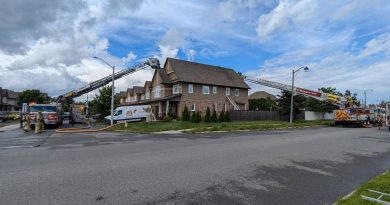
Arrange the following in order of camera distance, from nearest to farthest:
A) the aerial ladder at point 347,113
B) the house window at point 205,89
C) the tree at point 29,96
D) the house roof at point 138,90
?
the aerial ladder at point 347,113 < the house window at point 205,89 < the house roof at point 138,90 < the tree at point 29,96

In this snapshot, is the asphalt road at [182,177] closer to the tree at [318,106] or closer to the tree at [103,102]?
the tree at [103,102]

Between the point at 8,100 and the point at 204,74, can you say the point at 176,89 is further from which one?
the point at 8,100

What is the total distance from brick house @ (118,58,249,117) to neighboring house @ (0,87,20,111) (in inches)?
2076

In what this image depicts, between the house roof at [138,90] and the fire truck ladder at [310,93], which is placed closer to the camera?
the fire truck ladder at [310,93]

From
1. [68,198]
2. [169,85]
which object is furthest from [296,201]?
[169,85]

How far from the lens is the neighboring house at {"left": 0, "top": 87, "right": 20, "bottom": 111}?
8106 centimetres

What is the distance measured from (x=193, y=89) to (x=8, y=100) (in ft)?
233

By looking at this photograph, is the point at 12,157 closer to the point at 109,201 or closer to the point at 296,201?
the point at 109,201

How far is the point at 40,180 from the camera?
7355 millimetres

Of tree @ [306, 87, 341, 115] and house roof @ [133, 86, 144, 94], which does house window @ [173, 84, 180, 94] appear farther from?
tree @ [306, 87, 341, 115]

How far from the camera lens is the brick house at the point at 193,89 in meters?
42.4

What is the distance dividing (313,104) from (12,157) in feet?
170

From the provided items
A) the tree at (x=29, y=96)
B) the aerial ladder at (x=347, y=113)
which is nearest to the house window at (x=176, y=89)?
the aerial ladder at (x=347, y=113)

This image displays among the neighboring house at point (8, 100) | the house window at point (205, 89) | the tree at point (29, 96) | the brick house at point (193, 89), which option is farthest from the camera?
the tree at point (29, 96)
